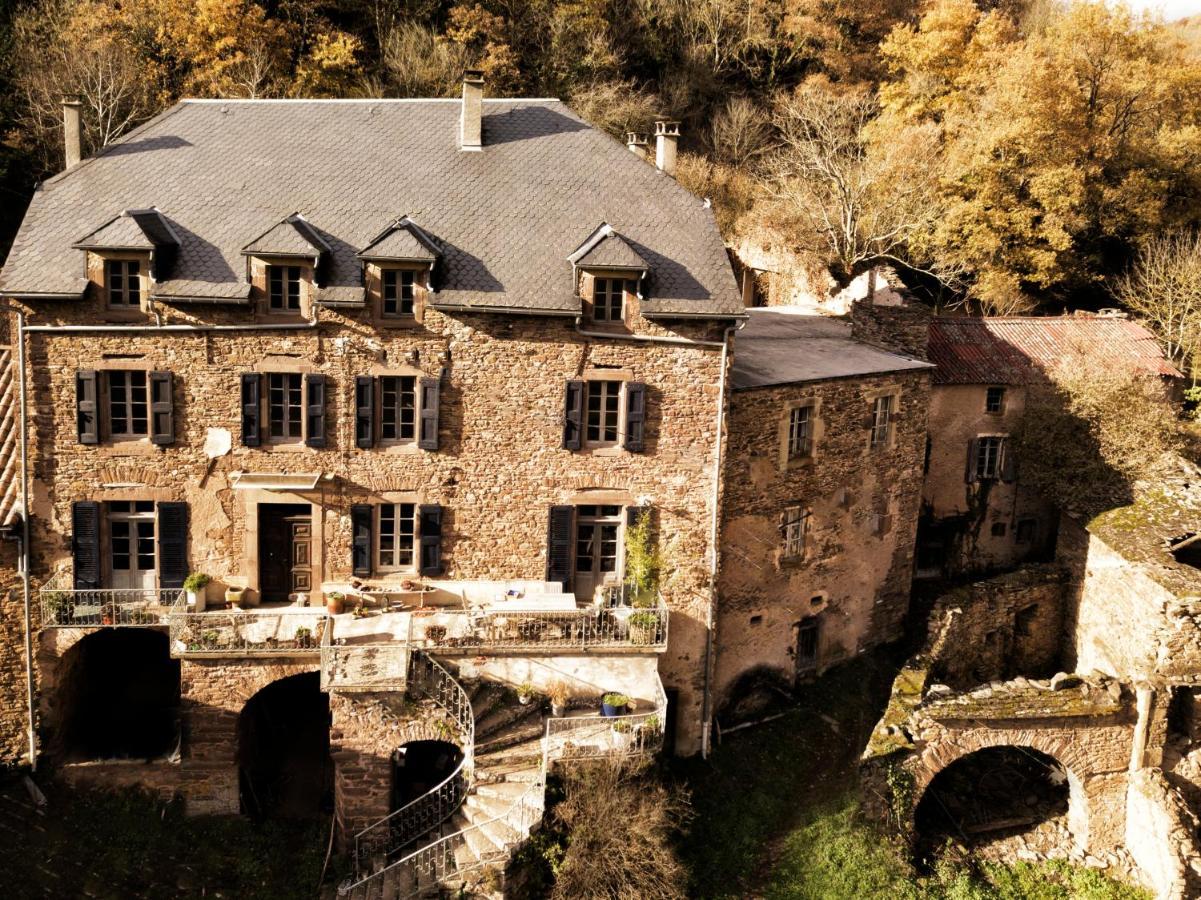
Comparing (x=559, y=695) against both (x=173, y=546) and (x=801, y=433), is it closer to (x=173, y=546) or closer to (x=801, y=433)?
(x=173, y=546)

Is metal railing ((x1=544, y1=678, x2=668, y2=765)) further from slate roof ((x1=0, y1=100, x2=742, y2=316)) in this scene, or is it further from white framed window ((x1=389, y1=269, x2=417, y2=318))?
white framed window ((x1=389, y1=269, x2=417, y2=318))

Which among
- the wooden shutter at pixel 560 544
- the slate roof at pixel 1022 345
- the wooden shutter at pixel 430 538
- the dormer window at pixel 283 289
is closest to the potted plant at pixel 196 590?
the wooden shutter at pixel 430 538

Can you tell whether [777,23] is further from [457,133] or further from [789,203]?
[457,133]

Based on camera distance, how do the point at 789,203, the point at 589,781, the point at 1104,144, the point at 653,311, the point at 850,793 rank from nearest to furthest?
1. the point at 589,781
2. the point at 653,311
3. the point at 850,793
4. the point at 1104,144
5. the point at 789,203

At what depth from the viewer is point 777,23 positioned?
159ft

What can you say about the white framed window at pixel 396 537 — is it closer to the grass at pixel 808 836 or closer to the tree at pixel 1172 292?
the grass at pixel 808 836

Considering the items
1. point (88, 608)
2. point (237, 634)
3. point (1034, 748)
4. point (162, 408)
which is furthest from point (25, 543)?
point (1034, 748)

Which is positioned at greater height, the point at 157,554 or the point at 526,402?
the point at 526,402

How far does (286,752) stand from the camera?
2289cm

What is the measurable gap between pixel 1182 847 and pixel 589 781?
44.6 ft

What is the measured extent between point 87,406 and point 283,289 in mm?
4438

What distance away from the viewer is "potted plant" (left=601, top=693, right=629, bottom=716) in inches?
772

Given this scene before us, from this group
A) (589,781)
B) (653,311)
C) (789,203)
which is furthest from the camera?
(789,203)

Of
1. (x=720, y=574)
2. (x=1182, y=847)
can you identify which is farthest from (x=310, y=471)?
(x=1182, y=847)
